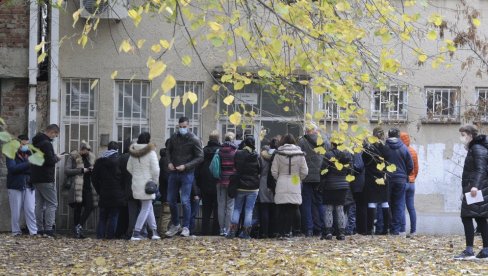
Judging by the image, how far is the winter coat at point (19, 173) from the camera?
18.5 m

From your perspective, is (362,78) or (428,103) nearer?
(362,78)

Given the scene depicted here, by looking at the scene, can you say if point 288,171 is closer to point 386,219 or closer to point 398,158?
point 398,158

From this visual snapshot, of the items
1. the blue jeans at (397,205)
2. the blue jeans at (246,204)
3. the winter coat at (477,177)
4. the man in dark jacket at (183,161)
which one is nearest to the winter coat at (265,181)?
the blue jeans at (246,204)

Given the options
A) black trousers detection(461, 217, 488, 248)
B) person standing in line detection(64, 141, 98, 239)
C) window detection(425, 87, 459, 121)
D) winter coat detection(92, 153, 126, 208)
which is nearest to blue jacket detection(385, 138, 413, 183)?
window detection(425, 87, 459, 121)

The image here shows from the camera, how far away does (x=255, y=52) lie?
12719 mm

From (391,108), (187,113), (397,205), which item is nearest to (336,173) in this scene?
(397,205)

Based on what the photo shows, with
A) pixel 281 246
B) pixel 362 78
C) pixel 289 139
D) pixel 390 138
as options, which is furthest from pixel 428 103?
pixel 362 78

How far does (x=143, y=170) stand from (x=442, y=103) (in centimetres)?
782

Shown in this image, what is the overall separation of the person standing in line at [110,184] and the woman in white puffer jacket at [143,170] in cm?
56

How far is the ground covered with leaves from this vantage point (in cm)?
1328

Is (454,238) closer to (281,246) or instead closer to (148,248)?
(281,246)

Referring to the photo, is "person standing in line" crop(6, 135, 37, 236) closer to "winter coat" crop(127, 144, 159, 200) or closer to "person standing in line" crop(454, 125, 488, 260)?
"winter coat" crop(127, 144, 159, 200)

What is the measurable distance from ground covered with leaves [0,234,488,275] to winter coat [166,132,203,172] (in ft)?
4.18

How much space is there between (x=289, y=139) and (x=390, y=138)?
2.08m
